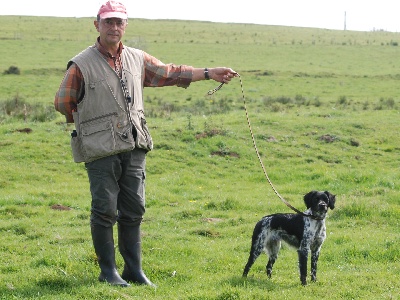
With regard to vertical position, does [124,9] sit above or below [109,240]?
above

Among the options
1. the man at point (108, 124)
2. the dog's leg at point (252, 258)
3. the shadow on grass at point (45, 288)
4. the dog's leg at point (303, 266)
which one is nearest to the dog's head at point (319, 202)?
the dog's leg at point (303, 266)

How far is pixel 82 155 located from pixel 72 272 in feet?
5.47

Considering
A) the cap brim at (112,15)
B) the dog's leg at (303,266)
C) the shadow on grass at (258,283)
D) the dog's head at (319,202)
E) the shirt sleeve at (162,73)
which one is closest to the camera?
the cap brim at (112,15)

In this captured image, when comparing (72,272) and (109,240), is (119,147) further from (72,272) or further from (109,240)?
(72,272)

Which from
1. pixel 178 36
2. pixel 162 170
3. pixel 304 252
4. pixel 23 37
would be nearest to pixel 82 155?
pixel 304 252

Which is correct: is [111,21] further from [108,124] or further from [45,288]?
[45,288]

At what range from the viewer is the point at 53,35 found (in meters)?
70.2

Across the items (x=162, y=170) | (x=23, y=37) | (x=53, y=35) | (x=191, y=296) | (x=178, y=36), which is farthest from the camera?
(x=178, y=36)

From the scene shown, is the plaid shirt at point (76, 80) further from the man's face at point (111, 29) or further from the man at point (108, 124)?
the man's face at point (111, 29)

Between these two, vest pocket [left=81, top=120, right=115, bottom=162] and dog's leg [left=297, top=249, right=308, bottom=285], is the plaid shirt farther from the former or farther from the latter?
dog's leg [left=297, top=249, right=308, bottom=285]

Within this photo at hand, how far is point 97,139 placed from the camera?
23.7 feet

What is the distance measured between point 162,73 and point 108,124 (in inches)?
45.5

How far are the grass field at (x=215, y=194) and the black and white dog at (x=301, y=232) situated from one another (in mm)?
273

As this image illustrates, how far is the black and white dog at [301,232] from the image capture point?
792 centimetres
